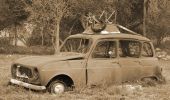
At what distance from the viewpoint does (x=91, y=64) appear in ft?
39.7

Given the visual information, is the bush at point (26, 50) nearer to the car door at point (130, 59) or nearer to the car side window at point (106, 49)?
the car door at point (130, 59)

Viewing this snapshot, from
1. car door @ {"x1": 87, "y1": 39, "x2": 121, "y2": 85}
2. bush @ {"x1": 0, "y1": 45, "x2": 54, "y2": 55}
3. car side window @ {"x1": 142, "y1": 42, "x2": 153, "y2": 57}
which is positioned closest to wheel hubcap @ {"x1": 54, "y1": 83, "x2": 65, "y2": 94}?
car door @ {"x1": 87, "y1": 39, "x2": 121, "y2": 85}

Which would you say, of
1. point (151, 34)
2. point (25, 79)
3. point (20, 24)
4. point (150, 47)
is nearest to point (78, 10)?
point (20, 24)

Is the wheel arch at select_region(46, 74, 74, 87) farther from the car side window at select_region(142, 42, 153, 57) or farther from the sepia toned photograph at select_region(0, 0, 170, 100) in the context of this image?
the car side window at select_region(142, 42, 153, 57)

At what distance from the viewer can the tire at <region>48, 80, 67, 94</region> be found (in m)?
11.3

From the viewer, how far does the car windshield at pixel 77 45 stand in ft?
40.6

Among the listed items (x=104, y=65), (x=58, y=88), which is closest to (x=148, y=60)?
(x=104, y=65)

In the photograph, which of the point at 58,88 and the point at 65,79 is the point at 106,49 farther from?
the point at 58,88

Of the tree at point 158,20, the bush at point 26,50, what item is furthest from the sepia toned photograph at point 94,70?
the bush at point 26,50

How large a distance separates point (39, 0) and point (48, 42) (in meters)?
7.24

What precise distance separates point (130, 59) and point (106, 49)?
2.66 ft

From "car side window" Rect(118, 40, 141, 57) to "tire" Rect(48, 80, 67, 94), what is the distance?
7.51 feet

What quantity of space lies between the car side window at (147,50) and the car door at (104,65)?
1132mm

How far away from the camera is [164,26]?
34.4 metres
